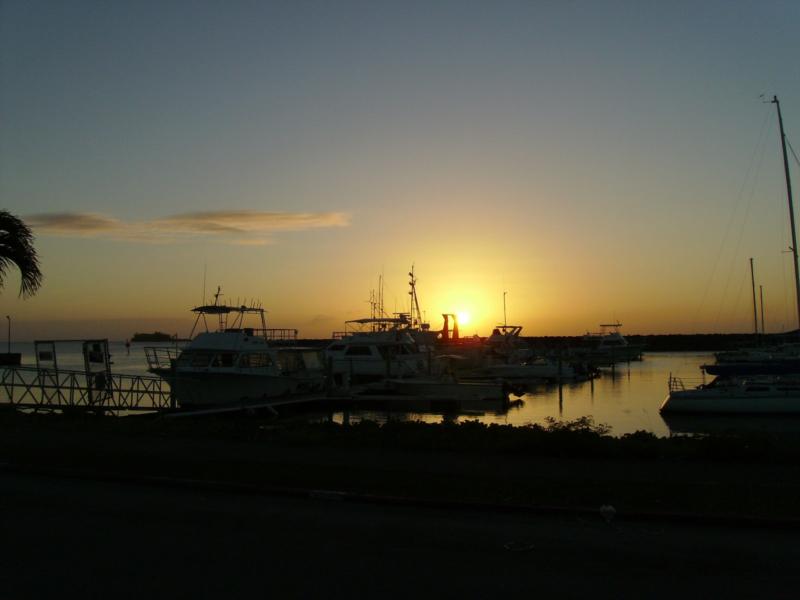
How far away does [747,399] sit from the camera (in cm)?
3159

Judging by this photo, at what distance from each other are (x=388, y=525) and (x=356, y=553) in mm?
1233

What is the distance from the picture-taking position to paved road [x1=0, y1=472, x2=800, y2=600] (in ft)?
21.3

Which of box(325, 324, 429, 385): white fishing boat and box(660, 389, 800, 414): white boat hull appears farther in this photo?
box(325, 324, 429, 385): white fishing boat

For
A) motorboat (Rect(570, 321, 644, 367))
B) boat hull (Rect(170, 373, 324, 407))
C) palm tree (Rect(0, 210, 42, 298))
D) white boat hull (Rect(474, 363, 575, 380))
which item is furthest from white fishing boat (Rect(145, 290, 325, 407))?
motorboat (Rect(570, 321, 644, 367))

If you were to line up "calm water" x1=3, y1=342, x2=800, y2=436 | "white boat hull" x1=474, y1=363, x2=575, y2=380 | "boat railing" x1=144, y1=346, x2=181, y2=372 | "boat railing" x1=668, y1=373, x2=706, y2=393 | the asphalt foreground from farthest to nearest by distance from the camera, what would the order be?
1. "white boat hull" x1=474, y1=363, x2=575, y2=380
2. "boat railing" x1=668, y1=373, x2=706, y2=393
3. "boat railing" x1=144, y1=346, x2=181, y2=372
4. "calm water" x1=3, y1=342, x2=800, y2=436
5. the asphalt foreground

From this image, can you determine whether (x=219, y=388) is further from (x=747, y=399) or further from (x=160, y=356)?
(x=747, y=399)

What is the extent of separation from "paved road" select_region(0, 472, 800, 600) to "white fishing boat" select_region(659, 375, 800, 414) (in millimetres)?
25486

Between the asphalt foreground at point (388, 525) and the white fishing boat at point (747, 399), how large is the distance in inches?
850

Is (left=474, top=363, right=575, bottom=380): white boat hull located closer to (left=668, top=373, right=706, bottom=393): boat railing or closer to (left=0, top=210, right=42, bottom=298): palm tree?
(left=668, top=373, right=706, bottom=393): boat railing

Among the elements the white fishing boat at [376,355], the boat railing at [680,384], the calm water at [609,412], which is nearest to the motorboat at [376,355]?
the white fishing boat at [376,355]

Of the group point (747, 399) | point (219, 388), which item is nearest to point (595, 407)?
point (747, 399)

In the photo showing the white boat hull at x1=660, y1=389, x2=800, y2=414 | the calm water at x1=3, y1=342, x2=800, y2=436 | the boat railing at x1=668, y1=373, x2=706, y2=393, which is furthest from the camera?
the boat railing at x1=668, y1=373, x2=706, y2=393

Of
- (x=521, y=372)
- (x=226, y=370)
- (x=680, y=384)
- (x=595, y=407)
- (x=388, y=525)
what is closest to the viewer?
(x=388, y=525)

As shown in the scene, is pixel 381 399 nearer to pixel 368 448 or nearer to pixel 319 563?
pixel 368 448
